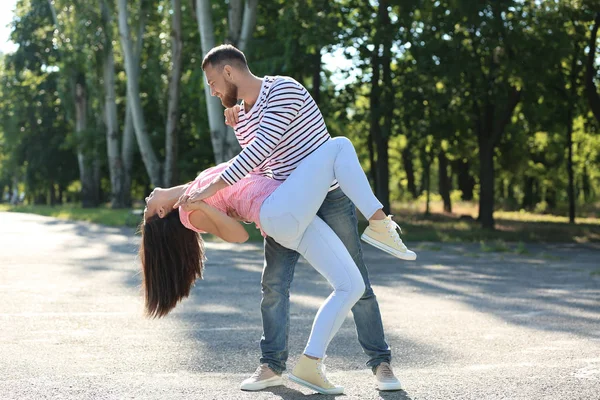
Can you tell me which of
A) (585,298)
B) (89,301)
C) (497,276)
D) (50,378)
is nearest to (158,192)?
(50,378)

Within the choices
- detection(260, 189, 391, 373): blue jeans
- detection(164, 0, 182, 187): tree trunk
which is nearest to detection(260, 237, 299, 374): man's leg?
detection(260, 189, 391, 373): blue jeans

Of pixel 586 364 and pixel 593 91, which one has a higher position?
pixel 593 91

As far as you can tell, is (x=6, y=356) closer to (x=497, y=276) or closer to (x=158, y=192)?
(x=158, y=192)

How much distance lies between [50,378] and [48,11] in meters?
47.5

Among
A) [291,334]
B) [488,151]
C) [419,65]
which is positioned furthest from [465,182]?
[291,334]

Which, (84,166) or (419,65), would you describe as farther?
(84,166)

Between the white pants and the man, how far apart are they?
16 centimetres

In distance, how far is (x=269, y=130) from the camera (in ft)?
17.4

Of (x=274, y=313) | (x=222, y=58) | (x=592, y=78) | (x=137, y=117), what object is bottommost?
(x=274, y=313)

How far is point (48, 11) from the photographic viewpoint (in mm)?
51125

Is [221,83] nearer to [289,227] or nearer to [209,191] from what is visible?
[209,191]

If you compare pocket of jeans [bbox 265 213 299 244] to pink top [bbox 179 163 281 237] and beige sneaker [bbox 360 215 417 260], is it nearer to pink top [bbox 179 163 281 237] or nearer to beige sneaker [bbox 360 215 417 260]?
pink top [bbox 179 163 281 237]

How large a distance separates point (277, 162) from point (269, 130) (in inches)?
10.8

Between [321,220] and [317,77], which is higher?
[317,77]
